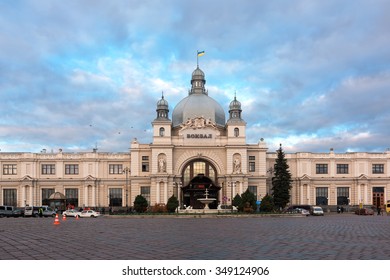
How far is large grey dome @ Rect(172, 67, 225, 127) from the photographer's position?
287 ft

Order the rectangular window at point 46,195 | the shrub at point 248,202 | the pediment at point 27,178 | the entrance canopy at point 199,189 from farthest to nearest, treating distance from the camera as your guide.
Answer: the rectangular window at point 46,195 < the pediment at point 27,178 < the entrance canopy at point 199,189 < the shrub at point 248,202

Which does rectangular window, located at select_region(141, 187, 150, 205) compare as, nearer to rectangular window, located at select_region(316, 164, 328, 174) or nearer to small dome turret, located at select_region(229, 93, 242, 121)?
small dome turret, located at select_region(229, 93, 242, 121)

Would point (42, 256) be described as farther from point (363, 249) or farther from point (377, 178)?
point (377, 178)

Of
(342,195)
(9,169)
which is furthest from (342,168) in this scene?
(9,169)

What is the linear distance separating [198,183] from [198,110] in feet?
54.9

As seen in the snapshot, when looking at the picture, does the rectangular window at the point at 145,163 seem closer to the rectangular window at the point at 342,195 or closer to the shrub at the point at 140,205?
the shrub at the point at 140,205

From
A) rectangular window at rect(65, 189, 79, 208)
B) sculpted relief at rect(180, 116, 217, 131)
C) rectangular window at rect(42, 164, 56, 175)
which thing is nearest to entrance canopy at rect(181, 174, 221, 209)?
sculpted relief at rect(180, 116, 217, 131)

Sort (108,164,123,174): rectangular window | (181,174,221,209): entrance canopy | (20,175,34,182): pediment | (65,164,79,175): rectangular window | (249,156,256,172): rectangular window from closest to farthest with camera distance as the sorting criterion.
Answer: (181,174,221,209): entrance canopy, (249,156,256,172): rectangular window, (20,175,34,182): pediment, (65,164,79,175): rectangular window, (108,164,123,174): rectangular window

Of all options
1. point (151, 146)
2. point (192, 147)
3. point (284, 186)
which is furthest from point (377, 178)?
point (151, 146)

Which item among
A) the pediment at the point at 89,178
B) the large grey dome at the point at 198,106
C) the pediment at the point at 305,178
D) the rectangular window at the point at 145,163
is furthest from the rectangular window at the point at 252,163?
the pediment at the point at 89,178

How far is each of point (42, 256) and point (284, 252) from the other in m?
7.77

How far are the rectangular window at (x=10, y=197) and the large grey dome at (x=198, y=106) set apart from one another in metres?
30.4

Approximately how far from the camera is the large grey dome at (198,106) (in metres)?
87.4

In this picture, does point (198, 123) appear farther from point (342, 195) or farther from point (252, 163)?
point (342, 195)
